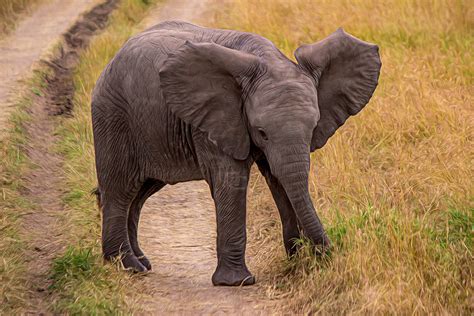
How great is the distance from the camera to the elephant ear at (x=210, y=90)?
5230mm

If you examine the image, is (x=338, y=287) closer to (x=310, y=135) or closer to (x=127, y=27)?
(x=310, y=135)

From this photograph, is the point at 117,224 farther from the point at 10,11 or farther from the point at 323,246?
the point at 10,11

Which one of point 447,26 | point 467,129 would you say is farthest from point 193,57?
point 447,26

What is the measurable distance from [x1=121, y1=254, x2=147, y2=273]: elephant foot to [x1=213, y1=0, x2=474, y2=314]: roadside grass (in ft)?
2.20

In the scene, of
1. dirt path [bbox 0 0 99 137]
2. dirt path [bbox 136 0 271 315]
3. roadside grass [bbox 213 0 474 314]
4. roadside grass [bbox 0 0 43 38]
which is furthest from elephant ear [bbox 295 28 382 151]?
roadside grass [bbox 0 0 43 38]

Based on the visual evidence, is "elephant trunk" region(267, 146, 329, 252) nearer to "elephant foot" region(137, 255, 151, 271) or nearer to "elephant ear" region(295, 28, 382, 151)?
"elephant ear" region(295, 28, 382, 151)

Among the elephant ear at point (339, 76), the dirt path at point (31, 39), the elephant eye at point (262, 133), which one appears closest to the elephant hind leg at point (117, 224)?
the elephant eye at point (262, 133)

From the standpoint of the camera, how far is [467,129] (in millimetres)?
7309

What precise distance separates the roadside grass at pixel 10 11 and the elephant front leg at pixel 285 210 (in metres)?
8.54

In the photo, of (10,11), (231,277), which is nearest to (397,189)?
(231,277)

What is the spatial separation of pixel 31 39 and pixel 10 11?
1.69 metres

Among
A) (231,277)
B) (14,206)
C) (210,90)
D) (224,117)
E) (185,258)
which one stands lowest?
(14,206)

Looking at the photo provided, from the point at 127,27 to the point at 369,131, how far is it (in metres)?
6.89

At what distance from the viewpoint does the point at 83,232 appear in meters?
6.60
